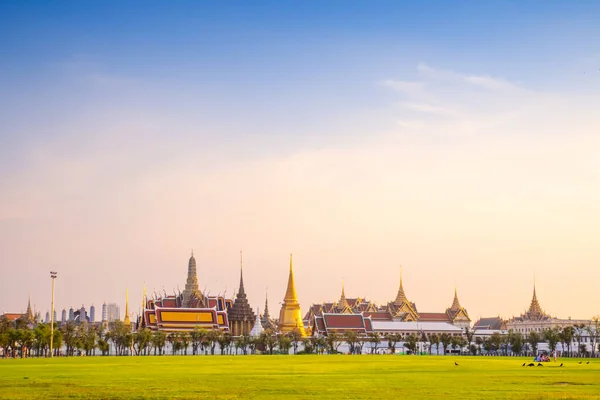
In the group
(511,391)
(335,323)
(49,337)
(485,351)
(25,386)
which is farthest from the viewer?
(335,323)

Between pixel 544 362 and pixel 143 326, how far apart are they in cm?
8379

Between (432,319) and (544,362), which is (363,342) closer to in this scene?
(432,319)

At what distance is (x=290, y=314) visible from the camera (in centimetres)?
16038

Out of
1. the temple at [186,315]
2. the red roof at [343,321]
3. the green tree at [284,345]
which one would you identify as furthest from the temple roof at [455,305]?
the green tree at [284,345]

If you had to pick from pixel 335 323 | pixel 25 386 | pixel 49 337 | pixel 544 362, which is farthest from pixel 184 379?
pixel 335 323

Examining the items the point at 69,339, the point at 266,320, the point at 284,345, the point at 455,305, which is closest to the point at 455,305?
the point at 455,305

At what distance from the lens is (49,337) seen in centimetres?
9156

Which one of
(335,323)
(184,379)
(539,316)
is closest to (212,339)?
(335,323)

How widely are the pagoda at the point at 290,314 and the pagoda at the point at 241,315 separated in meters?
6.59

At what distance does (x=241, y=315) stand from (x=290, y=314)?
10347 millimetres

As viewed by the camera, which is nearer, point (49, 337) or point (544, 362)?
point (544, 362)

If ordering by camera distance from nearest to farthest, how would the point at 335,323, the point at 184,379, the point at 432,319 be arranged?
the point at 184,379 < the point at 335,323 < the point at 432,319

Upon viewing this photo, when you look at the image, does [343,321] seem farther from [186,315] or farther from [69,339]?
[69,339]

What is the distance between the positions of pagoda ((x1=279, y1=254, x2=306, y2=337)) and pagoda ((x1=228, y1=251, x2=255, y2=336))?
21.6 ft
